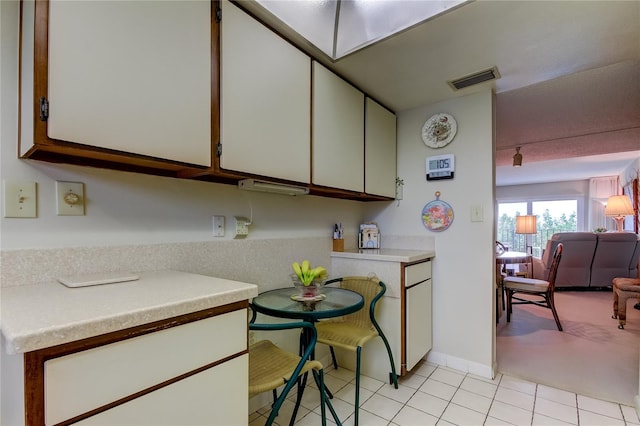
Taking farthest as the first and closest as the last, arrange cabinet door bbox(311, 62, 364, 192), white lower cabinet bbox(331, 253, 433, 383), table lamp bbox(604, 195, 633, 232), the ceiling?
table lamp bbox(604, 195, 633, 232), white lower cabinet bbox(331, 253, 433, 383), cabinet door bbox(311, 62, 364, 192), the ceiling

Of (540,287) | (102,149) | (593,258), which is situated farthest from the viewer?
(593,258)

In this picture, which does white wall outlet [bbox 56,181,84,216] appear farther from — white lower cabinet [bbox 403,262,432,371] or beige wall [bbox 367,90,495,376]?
beige wall [bbox 367,90,495,376]

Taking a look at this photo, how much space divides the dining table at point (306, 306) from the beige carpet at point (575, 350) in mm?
Answer: 1562

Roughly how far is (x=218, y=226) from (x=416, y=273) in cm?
142

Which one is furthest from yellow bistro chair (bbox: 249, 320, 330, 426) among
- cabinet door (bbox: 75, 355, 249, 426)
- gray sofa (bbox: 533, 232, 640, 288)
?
gray sofa (bbox: 533, 232, 640, 288)

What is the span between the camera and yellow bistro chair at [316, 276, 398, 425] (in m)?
1.77

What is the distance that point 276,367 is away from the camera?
4.47 ft

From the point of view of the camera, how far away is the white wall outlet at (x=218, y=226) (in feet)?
5.24

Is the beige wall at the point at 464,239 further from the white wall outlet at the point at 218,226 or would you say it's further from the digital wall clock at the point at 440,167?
the white wall outlet at the point at 218,226

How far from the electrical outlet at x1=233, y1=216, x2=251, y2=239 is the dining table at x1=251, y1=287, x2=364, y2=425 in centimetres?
36

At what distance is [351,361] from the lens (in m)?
2.30

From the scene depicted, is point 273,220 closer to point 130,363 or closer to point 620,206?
point 130,363

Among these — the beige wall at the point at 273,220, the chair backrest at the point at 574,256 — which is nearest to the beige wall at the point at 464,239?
the beige wall at the point at 273,220

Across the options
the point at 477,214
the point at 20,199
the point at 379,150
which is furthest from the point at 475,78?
the point at 20,199
